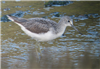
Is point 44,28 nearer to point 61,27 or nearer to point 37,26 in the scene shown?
point 37,26

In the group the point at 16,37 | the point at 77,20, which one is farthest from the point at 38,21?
the point at 77,20

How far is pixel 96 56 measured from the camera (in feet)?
20.7

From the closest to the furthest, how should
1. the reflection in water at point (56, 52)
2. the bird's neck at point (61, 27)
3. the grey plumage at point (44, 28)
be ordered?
the reflection in water at point (56, 52)
the grey plumage at point (44, 28)
the bird's neck at point (61, 27)

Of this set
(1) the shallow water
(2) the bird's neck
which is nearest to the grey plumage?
(2) the bird's neck

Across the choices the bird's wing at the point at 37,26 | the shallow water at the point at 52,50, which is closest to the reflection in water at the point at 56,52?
the shallow water at the point at 52,50

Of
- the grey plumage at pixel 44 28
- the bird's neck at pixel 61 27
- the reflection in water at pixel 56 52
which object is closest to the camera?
the reflection in water at pixel 56 52

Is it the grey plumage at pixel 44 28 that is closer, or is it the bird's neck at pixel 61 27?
the grey plumage at pixel 44 28

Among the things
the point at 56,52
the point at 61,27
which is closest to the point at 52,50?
the point at 56,52

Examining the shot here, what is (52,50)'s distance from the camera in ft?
22.5

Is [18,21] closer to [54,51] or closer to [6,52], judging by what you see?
[6,52]

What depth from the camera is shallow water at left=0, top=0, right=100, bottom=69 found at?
19.2 feet

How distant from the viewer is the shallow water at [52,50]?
584 centimetres

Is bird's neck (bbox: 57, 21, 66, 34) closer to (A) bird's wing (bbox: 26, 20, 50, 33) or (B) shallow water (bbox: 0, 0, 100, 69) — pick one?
(A) bird's wing (bbox: 26, 20, 50, 33)

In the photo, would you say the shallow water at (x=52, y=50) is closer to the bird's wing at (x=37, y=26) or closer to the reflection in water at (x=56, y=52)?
the reflection in water at (x=56, y=52)
